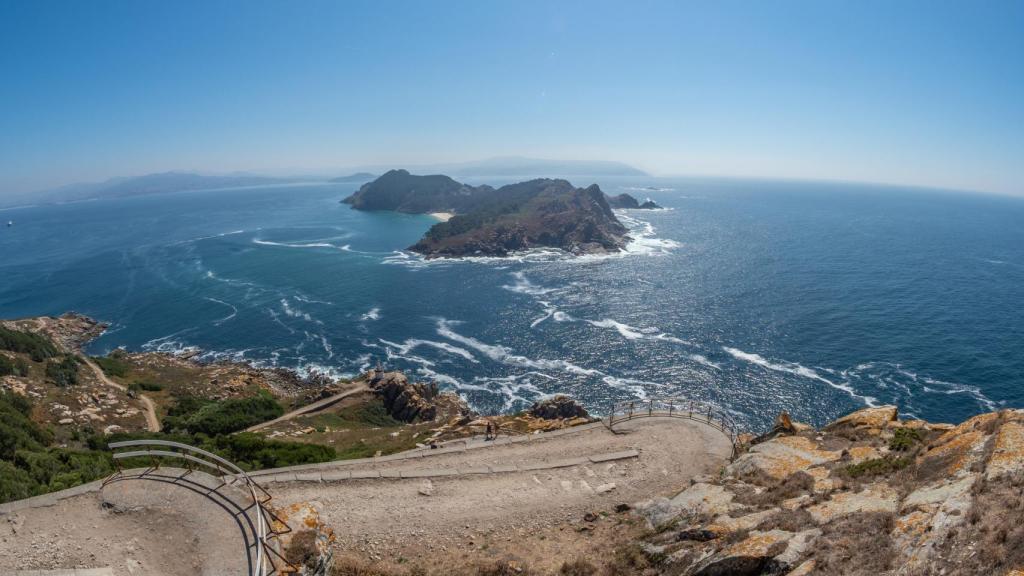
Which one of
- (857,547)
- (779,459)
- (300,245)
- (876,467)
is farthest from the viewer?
(300,245)

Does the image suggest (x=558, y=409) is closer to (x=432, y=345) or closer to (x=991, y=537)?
(x=432, y=345)

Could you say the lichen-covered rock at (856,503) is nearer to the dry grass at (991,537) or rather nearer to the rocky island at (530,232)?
the dry grass at (991,537)

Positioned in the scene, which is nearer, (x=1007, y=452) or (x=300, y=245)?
(x=1007, y=452)

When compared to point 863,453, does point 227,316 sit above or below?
below

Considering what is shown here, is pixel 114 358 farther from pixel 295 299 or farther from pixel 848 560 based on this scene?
pixel 848 560

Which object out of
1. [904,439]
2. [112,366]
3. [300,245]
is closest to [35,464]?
[904,439]
